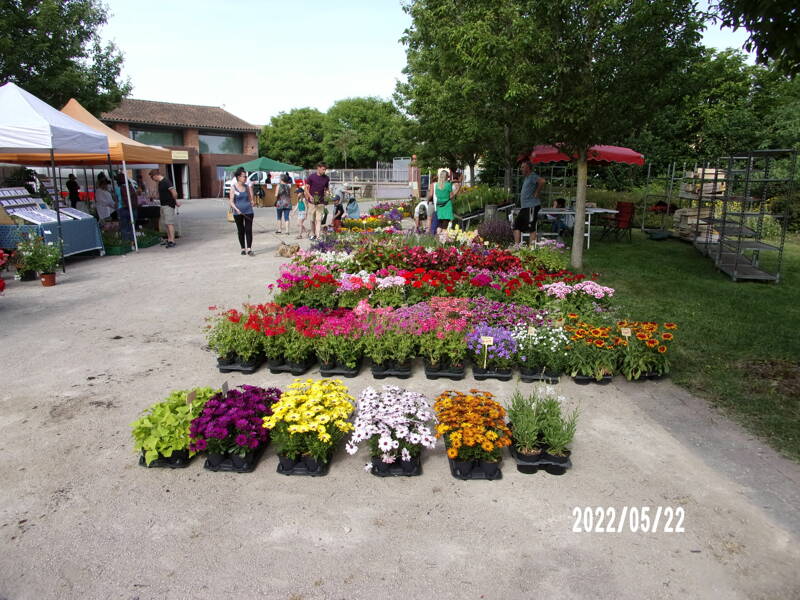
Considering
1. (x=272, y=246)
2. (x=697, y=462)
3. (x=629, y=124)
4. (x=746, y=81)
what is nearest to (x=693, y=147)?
(x=746, y=81)

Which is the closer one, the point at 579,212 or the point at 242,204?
the point at 579,212

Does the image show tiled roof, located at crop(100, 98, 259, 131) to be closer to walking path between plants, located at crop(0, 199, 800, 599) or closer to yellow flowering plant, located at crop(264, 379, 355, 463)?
walking path between plants, located at crop(0, 199, 800, 599)

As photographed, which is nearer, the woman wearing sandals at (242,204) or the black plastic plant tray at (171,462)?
the black plastic plant tray at (171,462)

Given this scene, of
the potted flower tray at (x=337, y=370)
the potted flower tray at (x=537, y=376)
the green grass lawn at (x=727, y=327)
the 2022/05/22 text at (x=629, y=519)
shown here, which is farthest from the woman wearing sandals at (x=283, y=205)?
the 2022/05/22 text at (x=629, y=519)

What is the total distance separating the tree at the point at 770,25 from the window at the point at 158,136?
40406 mm

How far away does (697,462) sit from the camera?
12.4 feet

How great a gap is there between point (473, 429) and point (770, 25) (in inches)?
165

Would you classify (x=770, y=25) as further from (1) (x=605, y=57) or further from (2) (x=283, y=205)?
(2) (x=283, y=205)

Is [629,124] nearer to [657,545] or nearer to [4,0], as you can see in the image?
[657,545]

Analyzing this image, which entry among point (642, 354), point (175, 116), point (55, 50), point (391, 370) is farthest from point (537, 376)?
point (175, 116)

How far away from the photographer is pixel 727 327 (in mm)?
6918

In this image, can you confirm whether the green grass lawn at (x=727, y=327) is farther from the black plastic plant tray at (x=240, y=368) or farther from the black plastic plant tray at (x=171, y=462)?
the black plastic plant tray at (x=171, y=462)

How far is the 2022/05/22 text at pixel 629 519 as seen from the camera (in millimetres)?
3084

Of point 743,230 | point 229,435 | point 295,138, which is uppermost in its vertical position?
point 295,138
